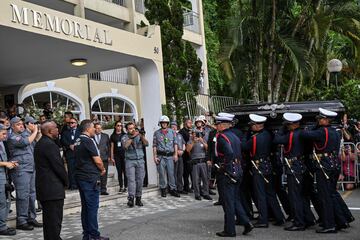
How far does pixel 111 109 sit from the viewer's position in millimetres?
23125

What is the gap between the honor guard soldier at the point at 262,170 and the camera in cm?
801

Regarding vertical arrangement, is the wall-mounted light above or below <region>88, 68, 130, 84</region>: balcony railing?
below

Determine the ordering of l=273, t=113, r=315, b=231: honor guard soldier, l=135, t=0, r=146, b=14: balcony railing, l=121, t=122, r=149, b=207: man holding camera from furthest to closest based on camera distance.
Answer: l=135, t=0, r=146, b=14: balcony railing → l=121, t=122, r=149, b=207: man holding camera → l=273, t=113, r=315, b=231: honor guard soldier

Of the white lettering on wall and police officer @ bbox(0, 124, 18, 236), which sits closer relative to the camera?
police officer @ bbox(0, 124, 18, 236)

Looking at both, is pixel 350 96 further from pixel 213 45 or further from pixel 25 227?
pixel 25 227

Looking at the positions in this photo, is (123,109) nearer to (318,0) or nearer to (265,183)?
(318,0)

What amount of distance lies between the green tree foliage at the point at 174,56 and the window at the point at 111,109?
219 inches

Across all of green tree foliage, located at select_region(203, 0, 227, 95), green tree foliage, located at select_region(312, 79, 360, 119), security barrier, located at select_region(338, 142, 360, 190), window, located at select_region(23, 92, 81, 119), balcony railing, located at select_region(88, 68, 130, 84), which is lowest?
security barrier, located at select_region(338, 142, 360, 190)

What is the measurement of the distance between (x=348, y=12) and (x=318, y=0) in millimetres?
1237

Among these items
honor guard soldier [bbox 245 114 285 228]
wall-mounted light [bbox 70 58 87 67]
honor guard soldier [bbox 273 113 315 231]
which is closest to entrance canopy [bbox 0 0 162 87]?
wall-mounted light [bbox 70 58 87 67]

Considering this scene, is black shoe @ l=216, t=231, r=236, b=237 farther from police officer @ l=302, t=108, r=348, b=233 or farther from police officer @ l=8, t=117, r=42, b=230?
police officer @ l=8, t=117, r=42, b=230

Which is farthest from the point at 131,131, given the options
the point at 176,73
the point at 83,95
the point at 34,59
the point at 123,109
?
the point at 123,109

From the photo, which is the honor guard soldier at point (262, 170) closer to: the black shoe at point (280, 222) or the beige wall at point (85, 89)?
the black shoe at point (280, 222)

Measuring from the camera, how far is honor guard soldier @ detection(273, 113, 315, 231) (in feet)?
25.3
